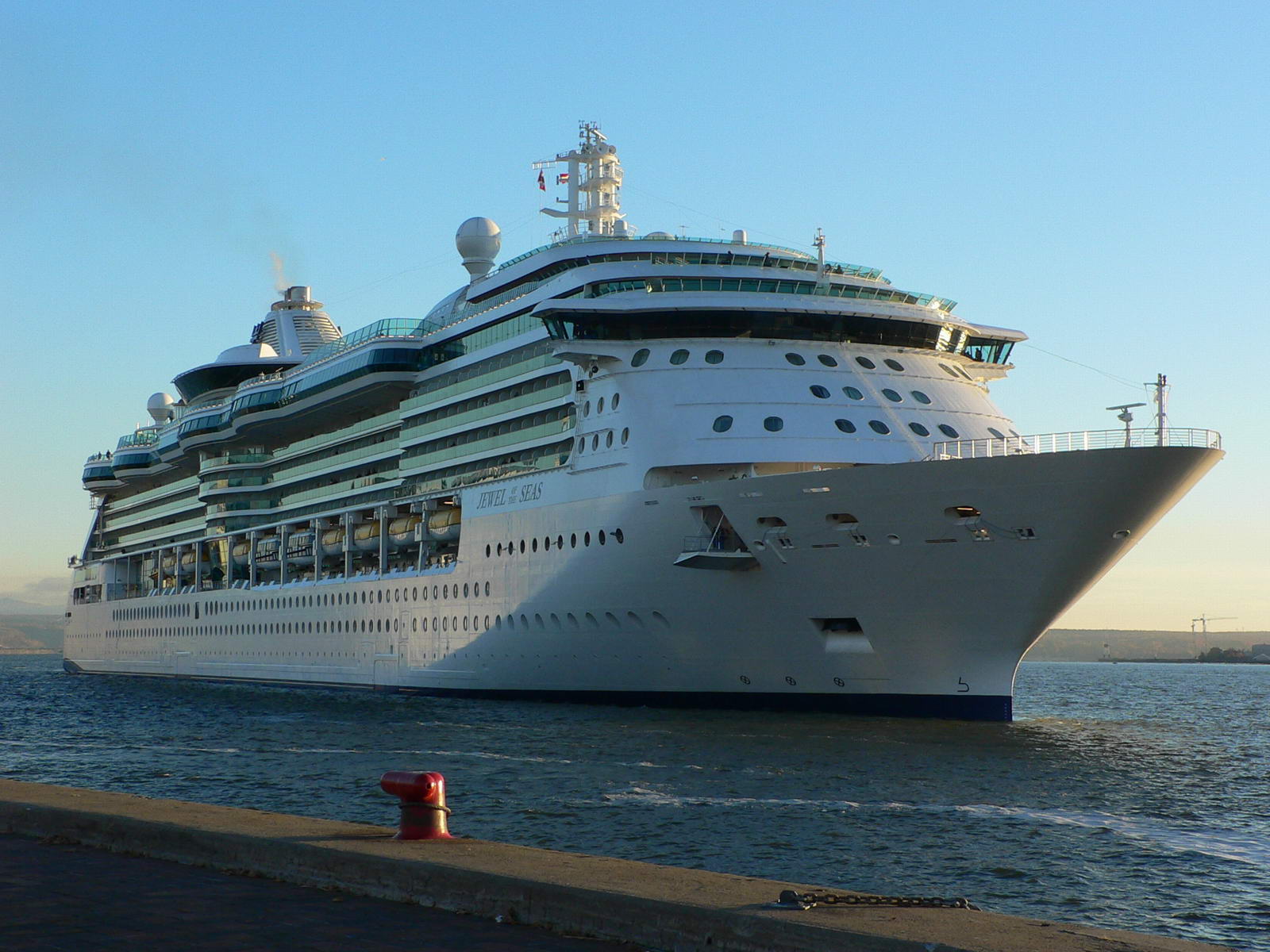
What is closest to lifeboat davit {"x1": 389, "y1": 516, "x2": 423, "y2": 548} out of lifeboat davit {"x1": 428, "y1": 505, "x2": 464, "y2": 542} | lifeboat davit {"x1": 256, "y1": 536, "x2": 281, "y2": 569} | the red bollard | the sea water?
lifeboat davit {"x1": 428, "y1": 505, "x2": 464, "y2": 542}

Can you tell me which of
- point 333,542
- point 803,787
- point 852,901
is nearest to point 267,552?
point 333,542

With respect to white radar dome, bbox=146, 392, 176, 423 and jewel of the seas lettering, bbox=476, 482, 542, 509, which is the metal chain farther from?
white radar dome, bbox=146, 392, 176, 423

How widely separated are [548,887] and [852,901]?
5.41ft

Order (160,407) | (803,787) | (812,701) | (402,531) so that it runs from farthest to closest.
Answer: (160,407) < (402,531) < (812,701) < (803,787)

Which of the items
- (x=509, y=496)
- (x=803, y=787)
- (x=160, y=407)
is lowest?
(x=803, y=787)

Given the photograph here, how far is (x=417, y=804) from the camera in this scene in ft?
29.8

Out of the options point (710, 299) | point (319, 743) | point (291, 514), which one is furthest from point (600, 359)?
point (291, 514)

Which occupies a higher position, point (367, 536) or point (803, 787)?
point (367, 536)

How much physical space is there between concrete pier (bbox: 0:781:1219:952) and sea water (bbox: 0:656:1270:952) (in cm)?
505

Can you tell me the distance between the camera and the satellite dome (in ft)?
194

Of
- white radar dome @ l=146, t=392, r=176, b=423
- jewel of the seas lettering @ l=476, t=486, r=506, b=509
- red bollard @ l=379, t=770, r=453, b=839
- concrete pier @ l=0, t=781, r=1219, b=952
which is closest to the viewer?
concrete pier @ l=0, t=781, r=1219, b=952

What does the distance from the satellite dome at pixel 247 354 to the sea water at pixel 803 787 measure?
26863 mm

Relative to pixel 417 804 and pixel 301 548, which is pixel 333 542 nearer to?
pixel 301 548

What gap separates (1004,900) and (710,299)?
19681 millimetres
